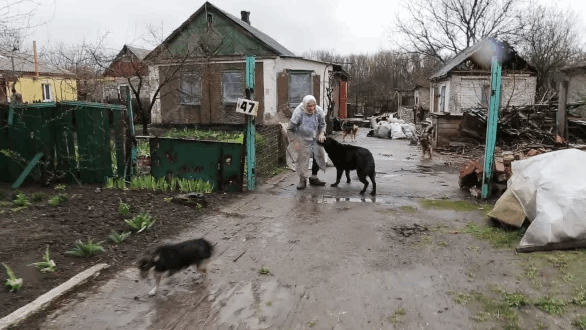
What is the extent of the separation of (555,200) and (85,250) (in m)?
5.05

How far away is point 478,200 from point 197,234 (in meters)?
4.87

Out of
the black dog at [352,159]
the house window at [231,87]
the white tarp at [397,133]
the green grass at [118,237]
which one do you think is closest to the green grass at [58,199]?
the green grass at [118,237]

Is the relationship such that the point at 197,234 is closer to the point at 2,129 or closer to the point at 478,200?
the point at 2,129

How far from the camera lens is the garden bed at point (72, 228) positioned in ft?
13.4

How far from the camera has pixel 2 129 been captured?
288 inches

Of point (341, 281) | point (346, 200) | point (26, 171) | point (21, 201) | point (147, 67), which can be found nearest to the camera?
point (341, 281)

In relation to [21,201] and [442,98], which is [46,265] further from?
[442,98]

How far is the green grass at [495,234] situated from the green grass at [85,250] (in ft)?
14.8

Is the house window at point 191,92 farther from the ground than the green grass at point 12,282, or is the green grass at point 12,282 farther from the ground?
the house window at point 191,92

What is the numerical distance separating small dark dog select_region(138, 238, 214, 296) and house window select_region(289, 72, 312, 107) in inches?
705

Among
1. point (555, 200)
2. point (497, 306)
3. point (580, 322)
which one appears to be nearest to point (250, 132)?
point (555, 200)

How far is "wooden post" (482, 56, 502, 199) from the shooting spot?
668 centimetres

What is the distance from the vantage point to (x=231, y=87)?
70.6ft

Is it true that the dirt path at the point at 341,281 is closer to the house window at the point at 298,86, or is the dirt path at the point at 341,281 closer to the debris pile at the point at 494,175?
the debris pile at the point at 494,175
